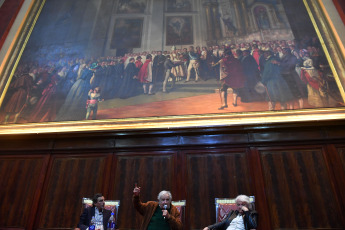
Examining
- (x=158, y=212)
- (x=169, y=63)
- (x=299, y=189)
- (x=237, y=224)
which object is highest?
(x=169, y=63)

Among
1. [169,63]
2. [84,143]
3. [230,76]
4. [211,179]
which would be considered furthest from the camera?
[169,63]

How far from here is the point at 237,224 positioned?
9.66 feet

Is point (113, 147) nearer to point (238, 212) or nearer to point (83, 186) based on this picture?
point (83, 186)

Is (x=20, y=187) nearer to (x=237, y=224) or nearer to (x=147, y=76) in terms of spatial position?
(x=147, y=76)

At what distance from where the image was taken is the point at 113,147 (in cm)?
515

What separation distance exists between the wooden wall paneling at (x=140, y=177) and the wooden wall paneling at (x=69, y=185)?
289 millimetres

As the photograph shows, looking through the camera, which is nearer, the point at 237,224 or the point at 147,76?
the point at 237,224

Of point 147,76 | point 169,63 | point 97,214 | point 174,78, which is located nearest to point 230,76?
point 174,78

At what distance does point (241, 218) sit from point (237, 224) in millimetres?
87

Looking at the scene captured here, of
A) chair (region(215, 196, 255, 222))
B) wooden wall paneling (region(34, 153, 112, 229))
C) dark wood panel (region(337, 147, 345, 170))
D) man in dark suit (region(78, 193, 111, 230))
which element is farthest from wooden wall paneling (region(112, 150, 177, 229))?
dark wood panel (region(337, 147, 345, 170))

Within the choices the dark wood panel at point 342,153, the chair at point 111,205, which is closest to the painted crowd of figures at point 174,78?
the dark wood panel at point 342,153

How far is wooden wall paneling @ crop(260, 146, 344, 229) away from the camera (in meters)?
4.16

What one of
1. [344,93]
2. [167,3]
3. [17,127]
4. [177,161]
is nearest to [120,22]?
[167,3]

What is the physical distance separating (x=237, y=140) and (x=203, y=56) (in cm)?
241
